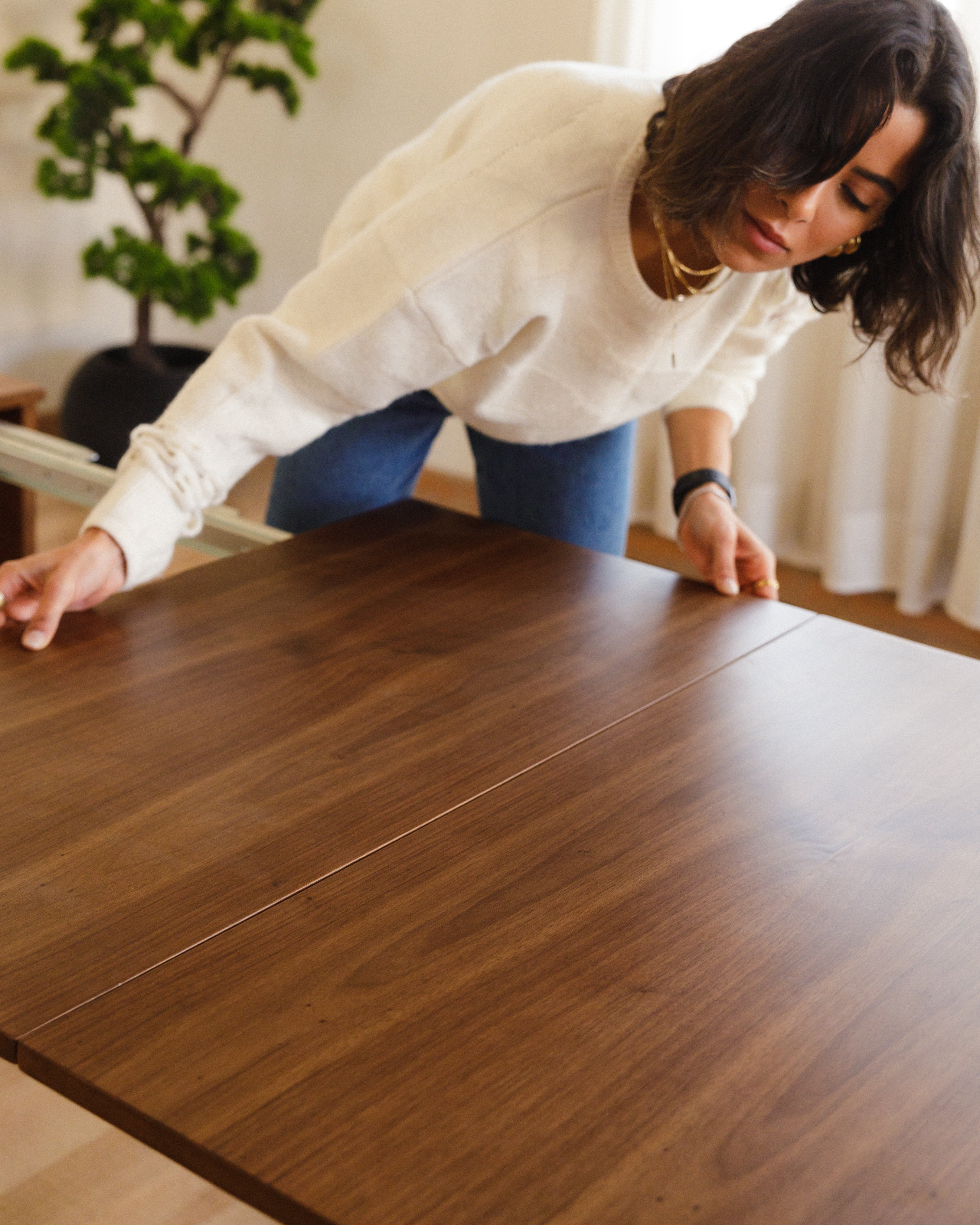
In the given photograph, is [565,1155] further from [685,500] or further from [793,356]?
[793,356]

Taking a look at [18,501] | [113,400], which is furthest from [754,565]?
[113,400]

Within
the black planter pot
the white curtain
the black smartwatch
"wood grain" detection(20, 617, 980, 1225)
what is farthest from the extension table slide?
the black planter pot

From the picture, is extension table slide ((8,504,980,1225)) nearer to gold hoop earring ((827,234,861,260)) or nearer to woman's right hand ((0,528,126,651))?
woman's right hand ((0,528,126,651))

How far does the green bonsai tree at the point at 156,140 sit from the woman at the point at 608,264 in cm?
170

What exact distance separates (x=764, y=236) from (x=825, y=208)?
52 millimetres

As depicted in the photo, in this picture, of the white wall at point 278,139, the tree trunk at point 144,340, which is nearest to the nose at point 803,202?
the white wall at point 278,139

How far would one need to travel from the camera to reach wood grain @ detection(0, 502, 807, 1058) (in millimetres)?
690

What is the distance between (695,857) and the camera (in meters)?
0.77

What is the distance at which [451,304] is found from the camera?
107 centimetres

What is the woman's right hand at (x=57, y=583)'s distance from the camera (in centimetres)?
96

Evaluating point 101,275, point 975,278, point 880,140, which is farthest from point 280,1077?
point 101,275

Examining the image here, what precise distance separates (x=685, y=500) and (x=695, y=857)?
0.60 metres

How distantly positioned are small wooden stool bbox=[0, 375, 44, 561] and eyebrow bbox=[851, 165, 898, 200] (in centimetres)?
133

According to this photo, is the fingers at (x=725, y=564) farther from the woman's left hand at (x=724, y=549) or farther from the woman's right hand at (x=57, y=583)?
the woman's right hand at (x=57, y=583)
